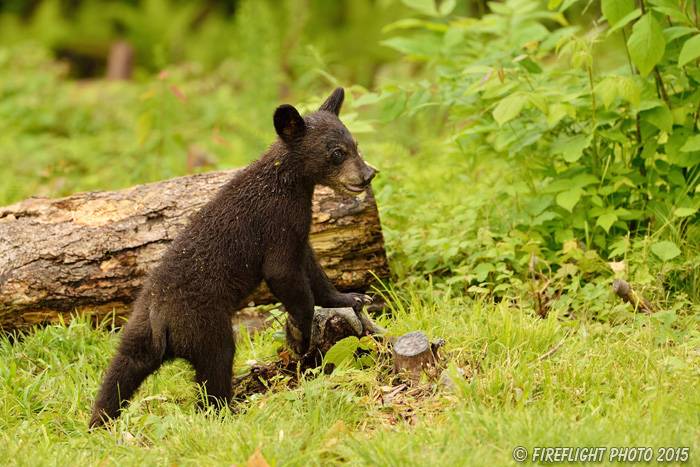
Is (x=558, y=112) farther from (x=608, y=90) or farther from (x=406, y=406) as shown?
(x=406, y=406)

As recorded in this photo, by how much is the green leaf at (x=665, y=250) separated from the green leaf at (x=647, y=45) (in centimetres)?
123

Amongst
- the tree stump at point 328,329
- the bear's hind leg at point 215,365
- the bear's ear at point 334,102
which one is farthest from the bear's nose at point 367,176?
the bear's hind leg at point 215,365

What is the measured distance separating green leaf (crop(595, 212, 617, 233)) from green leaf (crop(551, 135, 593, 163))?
487 mm

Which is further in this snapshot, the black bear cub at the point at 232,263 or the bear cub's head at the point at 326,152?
the bear cub's head at the point at 326,152

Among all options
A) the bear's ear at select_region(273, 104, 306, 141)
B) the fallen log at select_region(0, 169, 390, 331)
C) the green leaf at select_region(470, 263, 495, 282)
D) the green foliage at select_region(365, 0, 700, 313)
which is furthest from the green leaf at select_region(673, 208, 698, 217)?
the bear's ear at select_region(273, 104, 306, 141)

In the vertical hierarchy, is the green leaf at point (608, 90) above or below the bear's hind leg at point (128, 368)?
above

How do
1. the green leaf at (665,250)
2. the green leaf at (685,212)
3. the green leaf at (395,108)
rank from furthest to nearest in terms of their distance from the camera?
the green leaf at (395,108), the green leaf at (685,212), the green leaf at (665,250)

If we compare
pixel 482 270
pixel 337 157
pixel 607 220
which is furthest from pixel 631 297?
pixel 337 157

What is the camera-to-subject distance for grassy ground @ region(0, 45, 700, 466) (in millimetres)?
2986

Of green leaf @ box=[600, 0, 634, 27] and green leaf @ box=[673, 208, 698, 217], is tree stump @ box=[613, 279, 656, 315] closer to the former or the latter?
green leaf @ box=[673, 208, 698, 217]

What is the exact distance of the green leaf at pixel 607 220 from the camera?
16.2ft

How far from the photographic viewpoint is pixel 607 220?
4953 millimetres

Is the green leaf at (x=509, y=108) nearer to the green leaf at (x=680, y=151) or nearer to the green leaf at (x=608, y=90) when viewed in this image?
the green leaf at (x=608, y=90)

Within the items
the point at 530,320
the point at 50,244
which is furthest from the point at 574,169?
the point at 50,244
